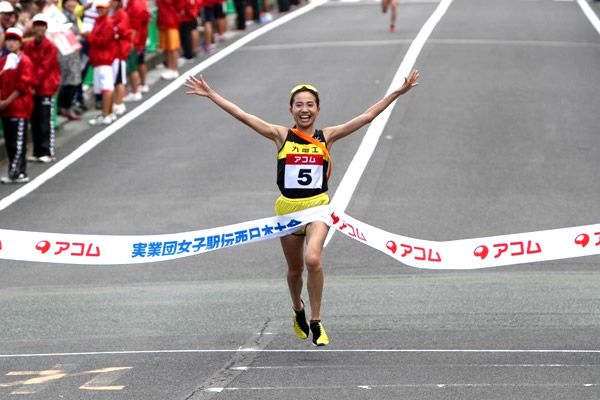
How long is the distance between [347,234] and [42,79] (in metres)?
9.86

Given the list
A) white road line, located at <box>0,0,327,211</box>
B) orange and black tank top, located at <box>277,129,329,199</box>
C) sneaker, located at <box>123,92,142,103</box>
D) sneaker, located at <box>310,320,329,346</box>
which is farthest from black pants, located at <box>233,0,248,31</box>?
sneaker, located at <box>310,320,329,346</box>

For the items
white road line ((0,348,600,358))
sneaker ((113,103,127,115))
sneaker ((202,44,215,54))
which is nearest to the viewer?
white road line ((0,348,600,358))

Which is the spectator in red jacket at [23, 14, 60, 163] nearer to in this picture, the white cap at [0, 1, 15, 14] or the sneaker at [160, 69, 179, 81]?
the white cap at [0, 1, 15, 14]

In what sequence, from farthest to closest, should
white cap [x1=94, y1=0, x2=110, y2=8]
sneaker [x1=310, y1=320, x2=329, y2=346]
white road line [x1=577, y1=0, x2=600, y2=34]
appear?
1. white road line [x1=577, y1=0, x2=600, y2=34]
2. white cap [x1=94, y1=0, x2=110, y2=8]
3. sneaker [x1=310, y1=320, x2=329, y2=346]

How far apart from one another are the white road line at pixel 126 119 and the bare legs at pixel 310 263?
25.2ft

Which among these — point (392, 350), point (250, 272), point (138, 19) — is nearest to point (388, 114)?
point (138, 19)

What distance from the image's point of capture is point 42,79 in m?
19.6

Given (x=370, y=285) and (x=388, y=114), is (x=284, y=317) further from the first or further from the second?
(x=388, y=114)

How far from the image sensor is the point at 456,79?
24359 millimetres

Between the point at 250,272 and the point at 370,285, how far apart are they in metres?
1.54

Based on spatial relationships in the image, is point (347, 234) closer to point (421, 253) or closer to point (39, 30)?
point (421, 253)

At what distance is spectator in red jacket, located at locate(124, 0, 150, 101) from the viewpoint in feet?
77.2

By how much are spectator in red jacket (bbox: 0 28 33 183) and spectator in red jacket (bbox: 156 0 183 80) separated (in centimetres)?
683

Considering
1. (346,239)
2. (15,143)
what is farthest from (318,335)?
(15,143)
